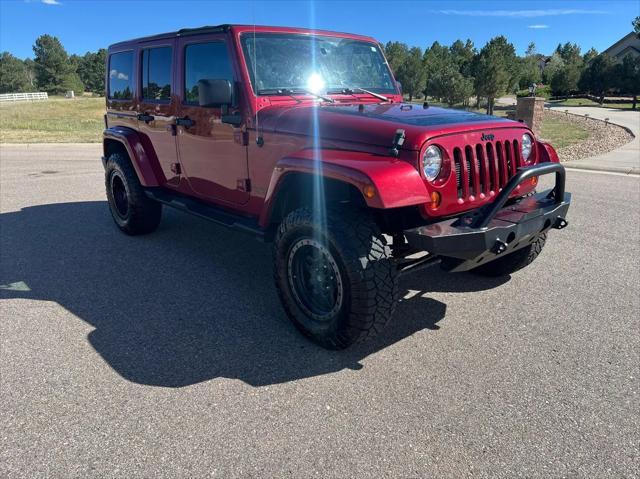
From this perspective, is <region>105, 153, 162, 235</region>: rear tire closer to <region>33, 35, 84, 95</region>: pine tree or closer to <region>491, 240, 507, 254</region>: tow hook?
<region>491, 240, 507, 254</region>: tow hook

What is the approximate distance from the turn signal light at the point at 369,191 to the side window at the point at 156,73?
269cm

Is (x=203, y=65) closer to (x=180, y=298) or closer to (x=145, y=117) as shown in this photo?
(x=145, y=117)

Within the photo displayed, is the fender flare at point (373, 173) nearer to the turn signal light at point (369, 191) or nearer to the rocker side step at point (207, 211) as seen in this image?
the turn signal light at point (369, 191)

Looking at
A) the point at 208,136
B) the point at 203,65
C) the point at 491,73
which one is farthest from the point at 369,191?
the point at 491,73

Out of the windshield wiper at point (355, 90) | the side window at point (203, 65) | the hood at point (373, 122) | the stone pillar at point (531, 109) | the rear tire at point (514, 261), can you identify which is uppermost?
the stone pillar at point (531, 109)

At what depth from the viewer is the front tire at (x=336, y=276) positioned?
2.81m

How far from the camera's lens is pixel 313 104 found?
372cm

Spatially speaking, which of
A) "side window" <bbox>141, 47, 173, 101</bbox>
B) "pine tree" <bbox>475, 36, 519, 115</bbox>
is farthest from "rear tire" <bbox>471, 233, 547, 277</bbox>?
"pine tree" <bbox>475, 36, 519, 115</bbox>

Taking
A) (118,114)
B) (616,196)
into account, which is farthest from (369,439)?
(616,196)

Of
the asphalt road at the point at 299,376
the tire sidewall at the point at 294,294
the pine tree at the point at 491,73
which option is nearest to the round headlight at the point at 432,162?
the tire sidewall at the point at 294,294

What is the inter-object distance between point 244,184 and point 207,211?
597 millimetres

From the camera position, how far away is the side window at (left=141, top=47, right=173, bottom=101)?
4527 mm

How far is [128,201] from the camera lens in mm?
5320

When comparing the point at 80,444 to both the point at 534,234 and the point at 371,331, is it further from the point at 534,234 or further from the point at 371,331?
the point at 534,234
